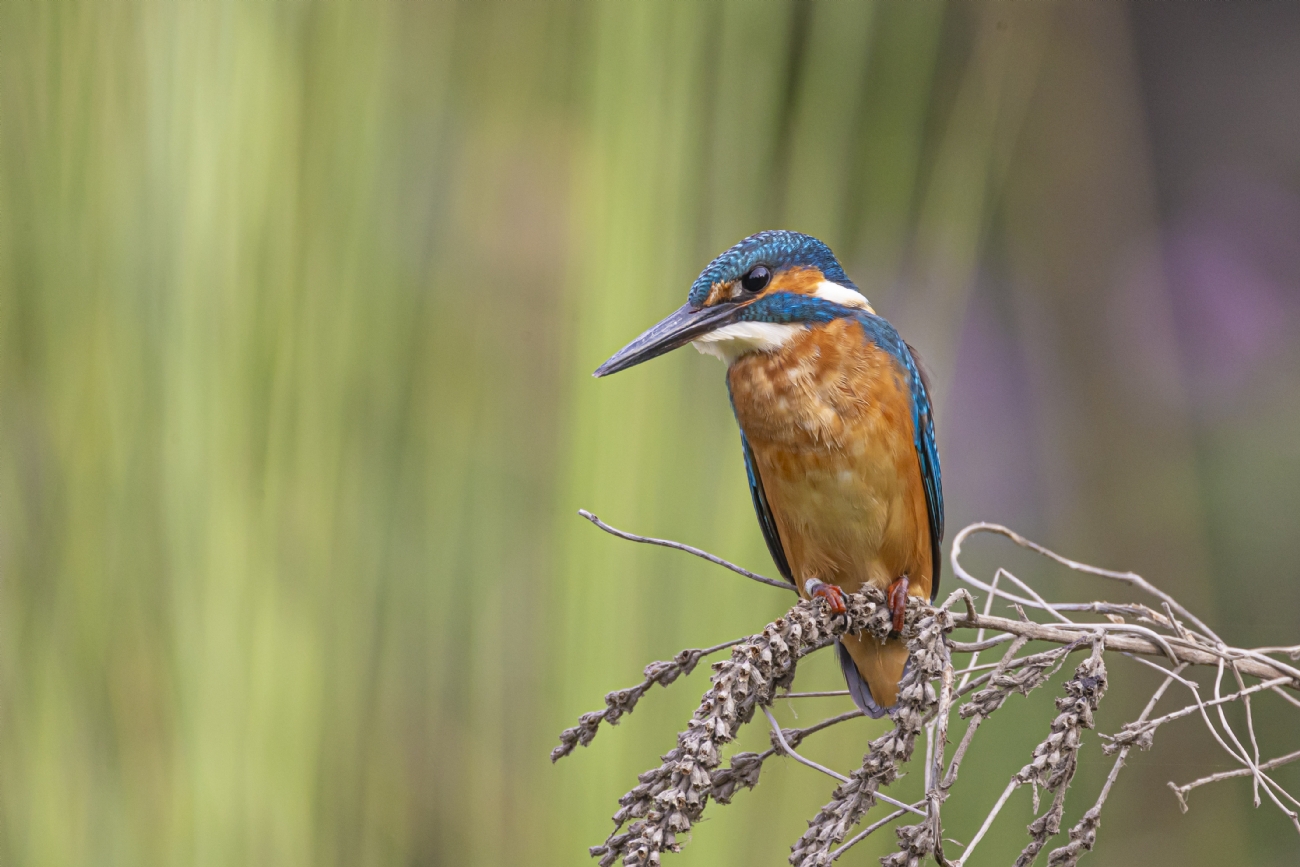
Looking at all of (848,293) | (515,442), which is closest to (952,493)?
(848,293)

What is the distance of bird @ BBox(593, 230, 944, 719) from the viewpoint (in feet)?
3.67

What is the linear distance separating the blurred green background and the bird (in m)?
0.08

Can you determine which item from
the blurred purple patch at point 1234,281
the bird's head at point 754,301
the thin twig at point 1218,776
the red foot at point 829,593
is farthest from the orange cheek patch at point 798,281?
the blurred purple patch at point 1234,281

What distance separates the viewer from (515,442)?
4.14 ft

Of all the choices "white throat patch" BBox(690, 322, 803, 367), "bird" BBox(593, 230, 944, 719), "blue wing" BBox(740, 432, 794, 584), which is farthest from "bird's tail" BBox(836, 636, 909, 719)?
"white throat patch" BBox(690, 322, 803, 367)

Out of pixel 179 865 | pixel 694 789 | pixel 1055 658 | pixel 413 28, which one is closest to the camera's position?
pixel 694 789

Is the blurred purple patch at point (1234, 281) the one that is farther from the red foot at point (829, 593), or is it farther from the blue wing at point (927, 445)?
the red foot at point (829, 593)

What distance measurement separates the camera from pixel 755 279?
112cm

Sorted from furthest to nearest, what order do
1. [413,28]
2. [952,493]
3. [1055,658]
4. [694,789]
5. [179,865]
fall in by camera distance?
1. [952,493]
2. [413,28]
3. [179,865]
4. [1055,658]
5. [694,789]

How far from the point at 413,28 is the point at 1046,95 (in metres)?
1.17

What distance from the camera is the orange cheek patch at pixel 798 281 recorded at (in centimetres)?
115

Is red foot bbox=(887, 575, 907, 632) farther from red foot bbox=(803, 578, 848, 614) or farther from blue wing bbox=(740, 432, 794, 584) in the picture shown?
blue wing bbox=(740, 432, 794, 584)

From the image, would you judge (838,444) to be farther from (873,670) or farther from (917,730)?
(917,730)

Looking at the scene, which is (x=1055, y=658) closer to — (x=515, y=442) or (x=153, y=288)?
(x=515, y=442)
